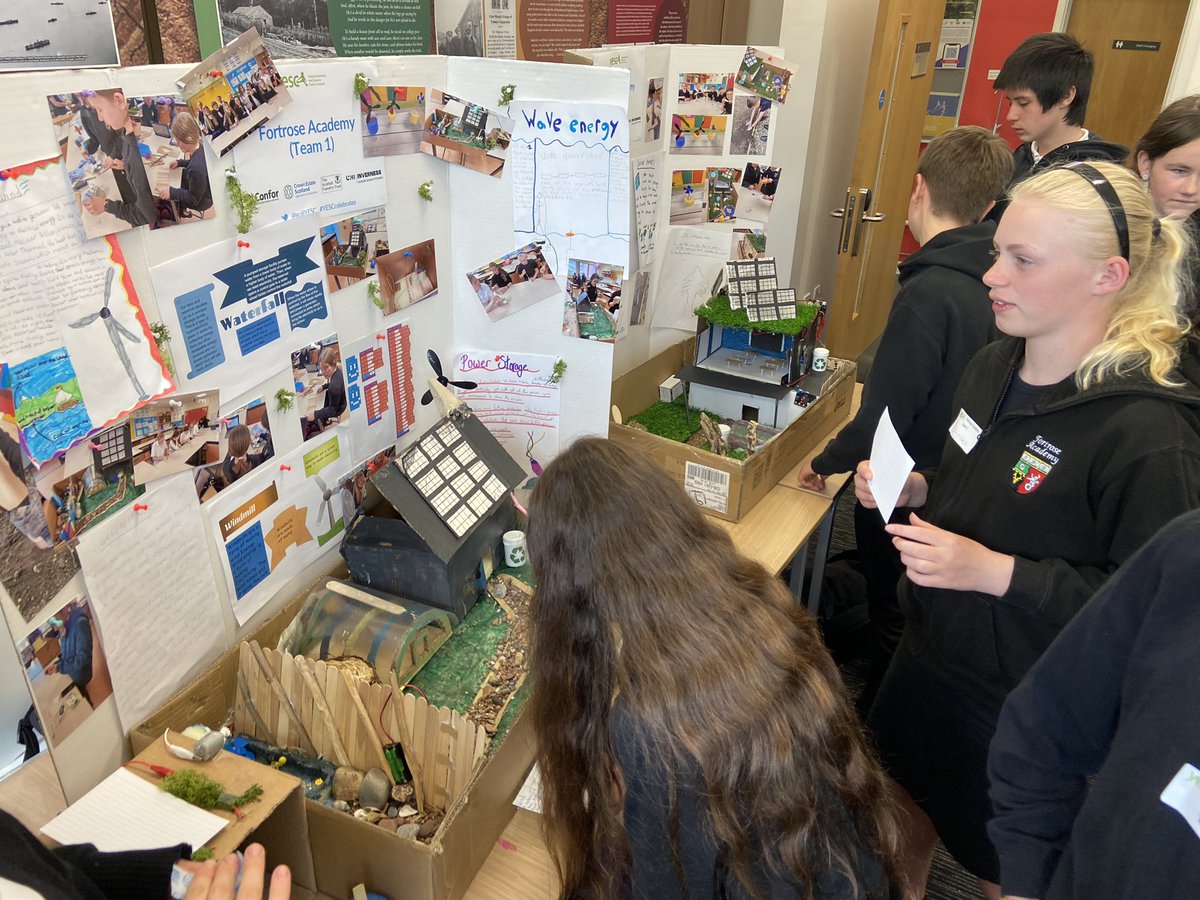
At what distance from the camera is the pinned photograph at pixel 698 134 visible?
2326 mm

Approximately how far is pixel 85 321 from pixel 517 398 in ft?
3.22

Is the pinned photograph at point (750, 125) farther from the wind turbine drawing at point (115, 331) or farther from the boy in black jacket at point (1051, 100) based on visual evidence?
the wind turbine drawing at point (115, 331)

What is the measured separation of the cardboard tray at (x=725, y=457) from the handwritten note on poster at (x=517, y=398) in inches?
8.5

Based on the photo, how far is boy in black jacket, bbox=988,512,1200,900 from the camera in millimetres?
768

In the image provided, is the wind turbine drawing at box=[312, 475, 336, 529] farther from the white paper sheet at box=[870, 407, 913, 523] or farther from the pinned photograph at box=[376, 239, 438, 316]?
the white paper sheet at box=[870, 407, 913, 523]

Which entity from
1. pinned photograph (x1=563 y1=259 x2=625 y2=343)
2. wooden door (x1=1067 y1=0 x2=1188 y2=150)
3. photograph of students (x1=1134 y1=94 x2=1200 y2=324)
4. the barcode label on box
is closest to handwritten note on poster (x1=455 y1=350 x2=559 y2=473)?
pinned photograph (x1=563 y1=259 x2=625 y2=343)

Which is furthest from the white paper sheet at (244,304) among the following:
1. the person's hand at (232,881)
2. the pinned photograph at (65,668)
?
the person's hand at (232,881)

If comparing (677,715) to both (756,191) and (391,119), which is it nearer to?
(391,119)

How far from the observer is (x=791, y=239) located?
3699 mm

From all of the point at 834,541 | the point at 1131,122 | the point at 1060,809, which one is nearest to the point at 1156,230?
the point at 1060,809

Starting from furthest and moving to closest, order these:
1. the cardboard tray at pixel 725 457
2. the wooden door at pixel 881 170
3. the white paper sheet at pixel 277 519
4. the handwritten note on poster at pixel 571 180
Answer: the wooden door at pixel 881 170 → the cardboard tray at pixel 725 457 → the handwritten note on poster at pixel 571 180 → the white paper sheet at pixel 277 519

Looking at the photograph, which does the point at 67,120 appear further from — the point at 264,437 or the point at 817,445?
the point at 817,445

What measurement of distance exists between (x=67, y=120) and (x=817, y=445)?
2.02 metres

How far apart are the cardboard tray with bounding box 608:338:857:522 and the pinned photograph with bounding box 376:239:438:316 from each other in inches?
23.9
